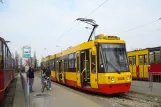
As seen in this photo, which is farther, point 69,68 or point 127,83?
point 69,68

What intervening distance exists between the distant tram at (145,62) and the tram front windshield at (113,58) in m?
10.6

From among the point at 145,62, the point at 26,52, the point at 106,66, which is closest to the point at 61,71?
the point at 26,52

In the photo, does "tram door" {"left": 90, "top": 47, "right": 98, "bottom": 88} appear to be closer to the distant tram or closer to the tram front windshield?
the tram front windshield

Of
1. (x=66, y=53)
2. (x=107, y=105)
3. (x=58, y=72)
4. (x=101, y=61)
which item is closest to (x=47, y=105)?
(x=107, y=105)

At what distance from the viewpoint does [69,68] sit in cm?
2191

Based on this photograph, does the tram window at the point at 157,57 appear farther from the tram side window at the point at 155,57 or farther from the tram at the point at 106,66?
the tram at the point at 106,66

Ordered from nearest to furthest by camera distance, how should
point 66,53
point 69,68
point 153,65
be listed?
point 69,68, point 66,53, point 153,65

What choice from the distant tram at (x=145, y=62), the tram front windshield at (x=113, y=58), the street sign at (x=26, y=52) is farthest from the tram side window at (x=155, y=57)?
the street sign at (x=26, y=52)

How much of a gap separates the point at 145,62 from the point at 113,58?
13.8 m

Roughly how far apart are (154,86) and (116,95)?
10.7 ft

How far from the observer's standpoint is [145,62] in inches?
1120

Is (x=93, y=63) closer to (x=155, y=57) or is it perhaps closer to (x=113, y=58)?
(x=113, y=58)

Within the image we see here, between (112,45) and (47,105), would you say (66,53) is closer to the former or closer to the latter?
(112,45)

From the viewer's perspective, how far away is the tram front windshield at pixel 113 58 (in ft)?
50.3
